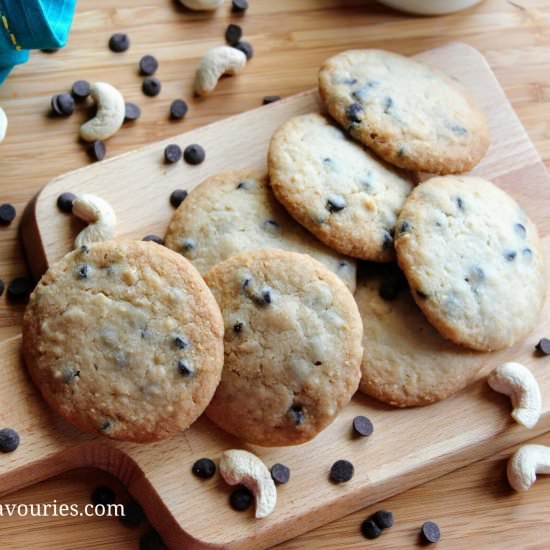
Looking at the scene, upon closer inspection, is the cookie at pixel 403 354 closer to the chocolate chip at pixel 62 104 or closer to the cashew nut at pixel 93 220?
the cashew nut at pixel 93 220

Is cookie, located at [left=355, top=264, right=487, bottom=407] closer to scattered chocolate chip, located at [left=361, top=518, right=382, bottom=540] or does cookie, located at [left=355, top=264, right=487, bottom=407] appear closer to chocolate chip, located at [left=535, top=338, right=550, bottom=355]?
chocolate chip, located at [left=535, top=338, right=550, bottom=355]

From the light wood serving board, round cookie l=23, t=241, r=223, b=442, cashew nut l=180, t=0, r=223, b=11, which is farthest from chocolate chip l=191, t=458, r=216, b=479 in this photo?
cashew nut l=180, t=0, r=223, b=11

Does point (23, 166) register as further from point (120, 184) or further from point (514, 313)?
A: point (514, 313)

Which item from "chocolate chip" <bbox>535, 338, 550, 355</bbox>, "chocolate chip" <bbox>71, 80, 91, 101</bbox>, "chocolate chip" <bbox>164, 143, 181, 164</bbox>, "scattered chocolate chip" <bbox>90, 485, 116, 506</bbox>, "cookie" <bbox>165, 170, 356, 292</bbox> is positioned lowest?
"scattered chocolate chip" <bbox>90, 485, 116, 506</bbox>

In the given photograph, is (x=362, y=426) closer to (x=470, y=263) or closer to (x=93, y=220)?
(x=470, y=263)

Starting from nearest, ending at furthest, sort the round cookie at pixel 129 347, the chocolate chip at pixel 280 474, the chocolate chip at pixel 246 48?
the round cookie at pixel 129 347 → the chocolate chip at pixel 280 474 → the chocolate chip at pixel 246 48

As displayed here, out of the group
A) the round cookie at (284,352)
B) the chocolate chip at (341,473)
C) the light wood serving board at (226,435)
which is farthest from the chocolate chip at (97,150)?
the chocolate chip at (341,473)
